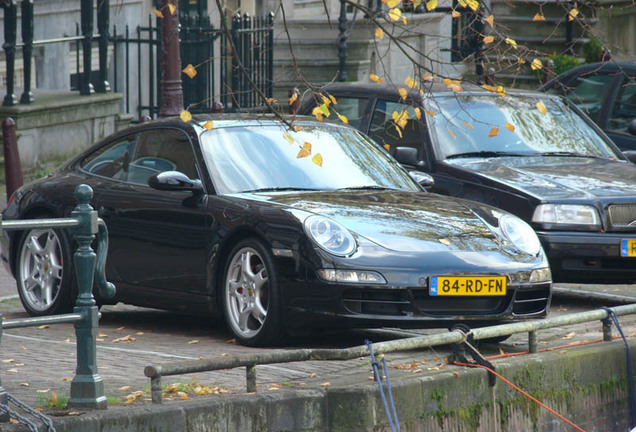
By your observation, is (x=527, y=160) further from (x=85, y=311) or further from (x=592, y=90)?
(x=85, y=311)

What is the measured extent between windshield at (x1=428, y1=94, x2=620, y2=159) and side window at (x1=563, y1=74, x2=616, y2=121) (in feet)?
7.95

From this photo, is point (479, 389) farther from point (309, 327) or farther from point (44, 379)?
point (44, 379)

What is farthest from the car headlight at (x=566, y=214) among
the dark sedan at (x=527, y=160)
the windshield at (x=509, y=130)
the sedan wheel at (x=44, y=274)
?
the sedan wheel at (x=44, y=274)

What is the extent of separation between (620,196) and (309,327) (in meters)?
3.26

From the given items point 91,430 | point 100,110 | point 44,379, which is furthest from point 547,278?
point 100,110

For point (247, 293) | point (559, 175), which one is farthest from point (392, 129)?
point (247, 293)

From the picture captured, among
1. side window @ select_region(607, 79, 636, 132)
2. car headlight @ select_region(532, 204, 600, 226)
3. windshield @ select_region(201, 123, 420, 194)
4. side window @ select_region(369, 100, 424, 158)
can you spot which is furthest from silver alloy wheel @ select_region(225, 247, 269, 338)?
side window @ select_region(607, 79, 636, 132)

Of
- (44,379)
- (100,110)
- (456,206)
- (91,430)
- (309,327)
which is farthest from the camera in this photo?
(100,110)

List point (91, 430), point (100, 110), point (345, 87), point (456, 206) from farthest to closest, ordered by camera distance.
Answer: point (100, 110), point (345, 87), point (456, 206), point (91, 430)

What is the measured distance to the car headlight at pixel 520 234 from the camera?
8.30m

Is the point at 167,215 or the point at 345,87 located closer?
the point at 167,215

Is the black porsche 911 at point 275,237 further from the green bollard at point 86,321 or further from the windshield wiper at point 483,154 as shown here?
the green bollard at point 86,321

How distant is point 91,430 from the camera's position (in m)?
5.41

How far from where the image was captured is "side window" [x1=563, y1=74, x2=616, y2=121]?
14.2m
